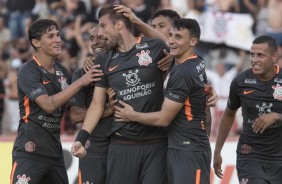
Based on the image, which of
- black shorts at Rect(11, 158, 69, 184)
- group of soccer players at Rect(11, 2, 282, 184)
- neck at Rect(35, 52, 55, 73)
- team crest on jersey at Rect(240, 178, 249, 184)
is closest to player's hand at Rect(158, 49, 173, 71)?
group of soccer players at Rect(11, 2, 282, 184)

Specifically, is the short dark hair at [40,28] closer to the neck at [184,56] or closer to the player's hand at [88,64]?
the player's hand at [88,64]

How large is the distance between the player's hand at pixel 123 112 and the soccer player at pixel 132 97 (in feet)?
0.24

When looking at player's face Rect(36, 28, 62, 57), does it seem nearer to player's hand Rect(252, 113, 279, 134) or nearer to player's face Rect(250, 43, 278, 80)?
player's face Rect(250, 43, 278, 80)

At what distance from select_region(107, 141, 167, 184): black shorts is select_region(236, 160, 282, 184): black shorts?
113 centimetres

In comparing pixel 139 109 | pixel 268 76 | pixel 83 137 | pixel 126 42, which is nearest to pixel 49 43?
pixel 126 42

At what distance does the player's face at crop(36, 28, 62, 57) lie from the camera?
10.1 meters

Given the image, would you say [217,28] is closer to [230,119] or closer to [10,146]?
[10,146]

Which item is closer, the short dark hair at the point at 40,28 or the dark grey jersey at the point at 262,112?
the dark grey jersey at the point at 262,112

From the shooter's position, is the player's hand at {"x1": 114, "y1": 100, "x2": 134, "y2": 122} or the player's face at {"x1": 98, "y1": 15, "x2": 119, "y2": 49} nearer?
the player's hand at {"x1": 114, "y1": 100, "x2": 134, "y2": 122}

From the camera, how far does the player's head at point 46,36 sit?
1016 centimetres

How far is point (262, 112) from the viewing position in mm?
9906

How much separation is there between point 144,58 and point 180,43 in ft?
1.63

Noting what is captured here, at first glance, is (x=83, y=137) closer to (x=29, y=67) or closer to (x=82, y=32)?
(x=29, y=67)

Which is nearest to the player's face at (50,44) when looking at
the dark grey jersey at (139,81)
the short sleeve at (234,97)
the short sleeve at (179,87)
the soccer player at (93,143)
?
the soccer player at (93,143)
